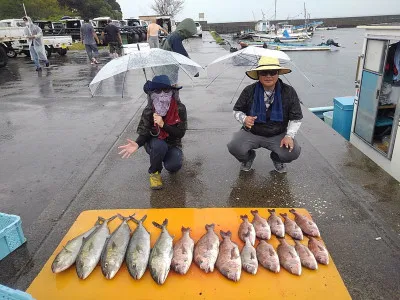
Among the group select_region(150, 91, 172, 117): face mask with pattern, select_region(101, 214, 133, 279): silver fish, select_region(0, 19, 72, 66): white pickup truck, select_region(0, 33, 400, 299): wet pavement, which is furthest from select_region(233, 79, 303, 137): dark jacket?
select_region(0, 19, 72, 66): white pickup truck

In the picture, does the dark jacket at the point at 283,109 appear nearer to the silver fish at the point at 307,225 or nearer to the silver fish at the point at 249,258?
the silver fish at the point at 307,225

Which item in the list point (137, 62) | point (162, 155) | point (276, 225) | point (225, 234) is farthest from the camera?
point (137, 62)

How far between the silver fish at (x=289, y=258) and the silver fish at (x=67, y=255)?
169 cm

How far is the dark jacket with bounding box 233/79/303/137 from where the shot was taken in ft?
12.8

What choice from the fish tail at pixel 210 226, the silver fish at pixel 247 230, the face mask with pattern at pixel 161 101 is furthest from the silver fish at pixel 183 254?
the face mask with pattern at pixel 161 101

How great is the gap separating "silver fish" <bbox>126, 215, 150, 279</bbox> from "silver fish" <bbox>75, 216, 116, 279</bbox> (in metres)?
0.25

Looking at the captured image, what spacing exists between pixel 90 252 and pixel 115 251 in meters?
0.20

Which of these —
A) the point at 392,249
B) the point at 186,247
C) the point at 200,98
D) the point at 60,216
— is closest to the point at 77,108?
the point at 200,98

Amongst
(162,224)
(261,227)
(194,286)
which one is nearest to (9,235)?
(162,224)

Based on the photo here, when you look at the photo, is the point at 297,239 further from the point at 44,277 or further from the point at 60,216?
the point at 60,216

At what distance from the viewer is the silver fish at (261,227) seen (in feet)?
9.28

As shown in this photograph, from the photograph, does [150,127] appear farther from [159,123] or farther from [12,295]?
[12,295]

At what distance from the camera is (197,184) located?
163 inches

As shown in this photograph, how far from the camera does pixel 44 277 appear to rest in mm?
2479
